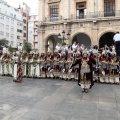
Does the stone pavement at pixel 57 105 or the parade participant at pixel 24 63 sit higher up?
the parade participant at pixel 24 63

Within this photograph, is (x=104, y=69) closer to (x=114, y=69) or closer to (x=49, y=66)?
(x=114, y=69)

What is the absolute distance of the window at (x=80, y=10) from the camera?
80.2 ft

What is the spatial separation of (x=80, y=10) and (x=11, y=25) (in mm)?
33884

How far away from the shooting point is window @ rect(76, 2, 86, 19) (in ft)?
80.2

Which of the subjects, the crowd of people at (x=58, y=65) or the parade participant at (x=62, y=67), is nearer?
the crowd of people at (x=58, y=65)

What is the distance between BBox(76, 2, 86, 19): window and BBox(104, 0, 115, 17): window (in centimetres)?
279

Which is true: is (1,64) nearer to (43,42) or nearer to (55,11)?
(43,42)

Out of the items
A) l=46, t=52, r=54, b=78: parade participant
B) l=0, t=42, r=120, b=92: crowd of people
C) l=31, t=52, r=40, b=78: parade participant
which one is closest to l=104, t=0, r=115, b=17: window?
l=0, t=42, r=120, b=92: crowd of people

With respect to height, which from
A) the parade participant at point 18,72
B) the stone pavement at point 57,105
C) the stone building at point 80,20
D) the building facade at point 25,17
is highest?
the building facade at point 25,17

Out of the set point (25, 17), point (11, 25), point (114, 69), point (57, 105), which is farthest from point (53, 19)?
point (25, 17)

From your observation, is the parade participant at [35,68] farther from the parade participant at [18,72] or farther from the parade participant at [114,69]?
the parade participant at [114,69]

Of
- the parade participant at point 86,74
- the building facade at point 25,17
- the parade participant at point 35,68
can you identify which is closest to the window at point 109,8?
the parade participant at point 35,68

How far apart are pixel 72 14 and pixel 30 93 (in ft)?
61.7

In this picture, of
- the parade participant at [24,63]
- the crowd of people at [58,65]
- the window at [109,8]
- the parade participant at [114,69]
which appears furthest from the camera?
the window at [109,8]
